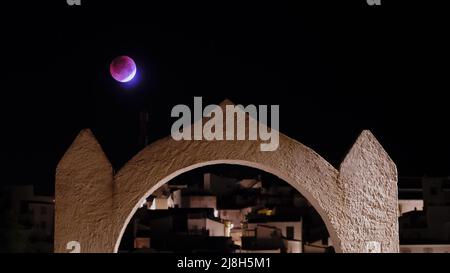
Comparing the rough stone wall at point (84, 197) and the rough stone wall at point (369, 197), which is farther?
the rough stone wall at point (369, 197)

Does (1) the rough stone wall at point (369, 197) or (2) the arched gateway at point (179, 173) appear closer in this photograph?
(2) the arched gateway at point (179, 173)

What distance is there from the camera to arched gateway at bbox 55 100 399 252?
6.28 metres

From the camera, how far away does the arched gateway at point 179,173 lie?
628 cm

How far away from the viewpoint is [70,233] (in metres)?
6.29

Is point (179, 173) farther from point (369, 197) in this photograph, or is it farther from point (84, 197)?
point (369, 197)

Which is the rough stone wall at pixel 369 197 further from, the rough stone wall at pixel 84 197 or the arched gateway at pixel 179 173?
the rough stone wall at pixel 84 197

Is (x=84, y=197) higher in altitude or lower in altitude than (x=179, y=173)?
lower

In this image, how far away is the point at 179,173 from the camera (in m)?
6.41

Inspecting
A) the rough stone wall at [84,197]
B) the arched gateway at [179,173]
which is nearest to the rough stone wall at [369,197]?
the arched gateway at [179,173]

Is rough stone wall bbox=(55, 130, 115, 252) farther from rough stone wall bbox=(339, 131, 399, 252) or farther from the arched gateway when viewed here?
rough stone wall bbox=(339, 131, 399, 252)

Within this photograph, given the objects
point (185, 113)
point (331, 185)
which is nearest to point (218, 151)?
point (185, 113)

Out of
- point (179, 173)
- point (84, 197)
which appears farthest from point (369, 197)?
point (84, 197)

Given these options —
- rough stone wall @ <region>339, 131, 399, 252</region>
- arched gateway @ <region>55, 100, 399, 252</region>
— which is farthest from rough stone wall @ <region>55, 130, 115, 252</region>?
rough stone wall @ <region>339, 131, 399, 252</region>
